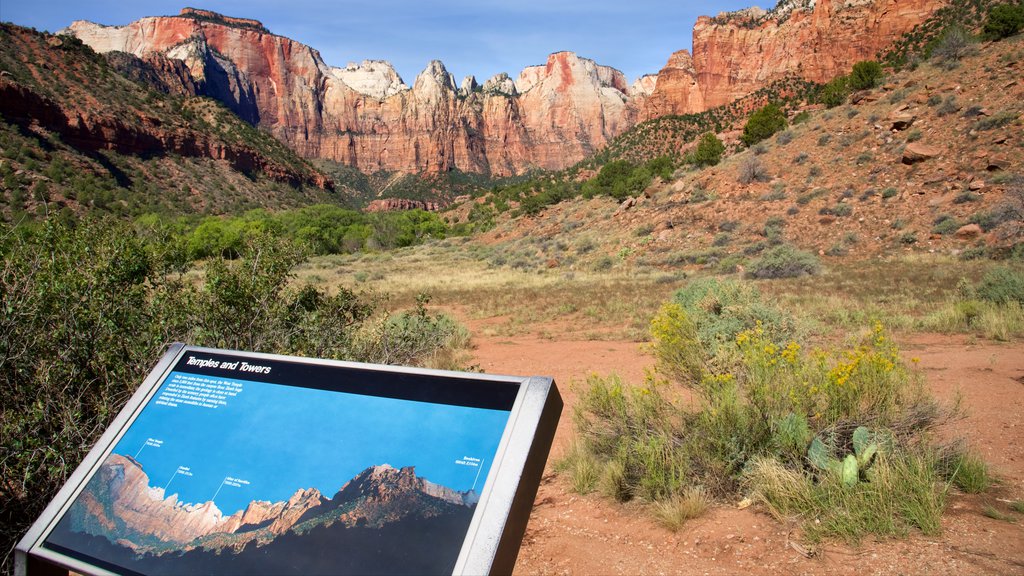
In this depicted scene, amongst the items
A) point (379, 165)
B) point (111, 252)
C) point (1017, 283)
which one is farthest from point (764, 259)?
point (379, 165)

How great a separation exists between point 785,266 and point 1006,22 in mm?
21045

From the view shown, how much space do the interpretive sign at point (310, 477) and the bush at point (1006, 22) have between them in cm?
3559

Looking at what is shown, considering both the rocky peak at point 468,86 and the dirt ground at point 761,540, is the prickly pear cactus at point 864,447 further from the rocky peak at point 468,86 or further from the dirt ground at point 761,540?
the rocky peak at point 468,86

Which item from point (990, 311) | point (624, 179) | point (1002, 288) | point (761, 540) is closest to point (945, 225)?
point (1002, 288)

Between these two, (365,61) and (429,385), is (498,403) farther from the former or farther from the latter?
(365,61)

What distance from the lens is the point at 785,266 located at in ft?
56.0

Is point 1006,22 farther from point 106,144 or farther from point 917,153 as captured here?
point 106,144

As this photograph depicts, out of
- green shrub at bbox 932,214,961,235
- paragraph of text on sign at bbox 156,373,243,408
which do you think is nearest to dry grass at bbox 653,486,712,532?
paragraph of text on sign at bbox 156,373,243,408

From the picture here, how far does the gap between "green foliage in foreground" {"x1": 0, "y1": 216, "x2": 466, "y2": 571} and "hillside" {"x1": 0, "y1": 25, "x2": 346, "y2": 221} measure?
115 feet

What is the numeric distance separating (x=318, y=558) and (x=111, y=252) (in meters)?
4.45

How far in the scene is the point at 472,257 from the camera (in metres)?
33.7

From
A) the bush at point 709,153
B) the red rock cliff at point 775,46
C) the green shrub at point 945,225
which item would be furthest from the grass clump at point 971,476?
the red rock cliff at point 775,46

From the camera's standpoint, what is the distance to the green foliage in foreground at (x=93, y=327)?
11.4ft

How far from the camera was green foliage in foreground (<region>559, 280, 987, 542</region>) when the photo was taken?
316cm
